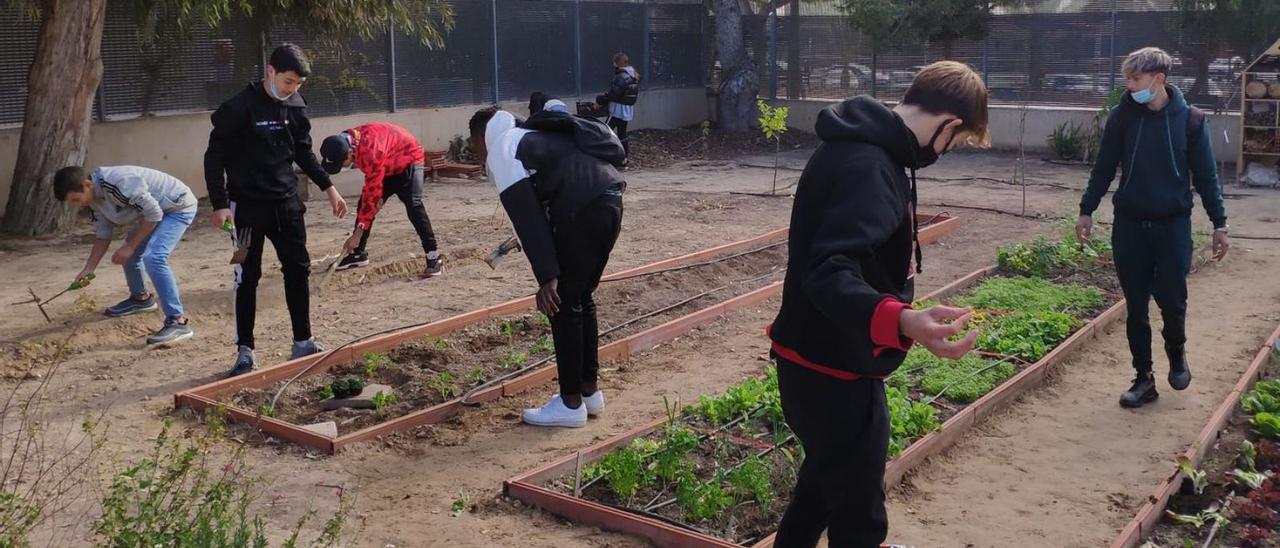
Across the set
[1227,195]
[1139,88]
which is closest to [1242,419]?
[1139,88]

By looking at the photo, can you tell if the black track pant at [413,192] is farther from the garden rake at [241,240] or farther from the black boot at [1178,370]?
the black boot at [1178,370]

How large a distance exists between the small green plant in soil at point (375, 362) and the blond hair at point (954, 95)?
4551mm

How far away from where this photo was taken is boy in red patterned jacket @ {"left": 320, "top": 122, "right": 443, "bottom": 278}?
9594 mm

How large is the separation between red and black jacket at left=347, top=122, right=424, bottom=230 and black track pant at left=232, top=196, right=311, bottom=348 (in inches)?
93.6

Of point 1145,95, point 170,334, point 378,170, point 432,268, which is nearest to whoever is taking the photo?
point 1145,95

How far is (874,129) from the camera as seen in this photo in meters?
3.43

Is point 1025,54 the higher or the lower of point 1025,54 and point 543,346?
the higher

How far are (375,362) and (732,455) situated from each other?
257 cm

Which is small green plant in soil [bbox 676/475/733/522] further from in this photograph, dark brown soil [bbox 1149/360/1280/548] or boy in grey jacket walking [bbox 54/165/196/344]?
boy in grey jacket walking [bbox 54/165/196/344]

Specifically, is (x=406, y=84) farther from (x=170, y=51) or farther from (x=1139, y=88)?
(x=1139, y=88)

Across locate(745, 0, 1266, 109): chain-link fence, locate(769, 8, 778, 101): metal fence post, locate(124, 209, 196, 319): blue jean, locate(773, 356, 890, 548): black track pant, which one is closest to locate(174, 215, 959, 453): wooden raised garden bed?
locate(124, 209, 196, 319): blue jean

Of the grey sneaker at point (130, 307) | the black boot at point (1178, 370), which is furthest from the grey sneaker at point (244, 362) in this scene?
the black boot at point (1178, 370)

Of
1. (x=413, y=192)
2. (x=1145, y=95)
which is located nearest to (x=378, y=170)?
(x=413, y=192)

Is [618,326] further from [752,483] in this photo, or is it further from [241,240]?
[752,483]
